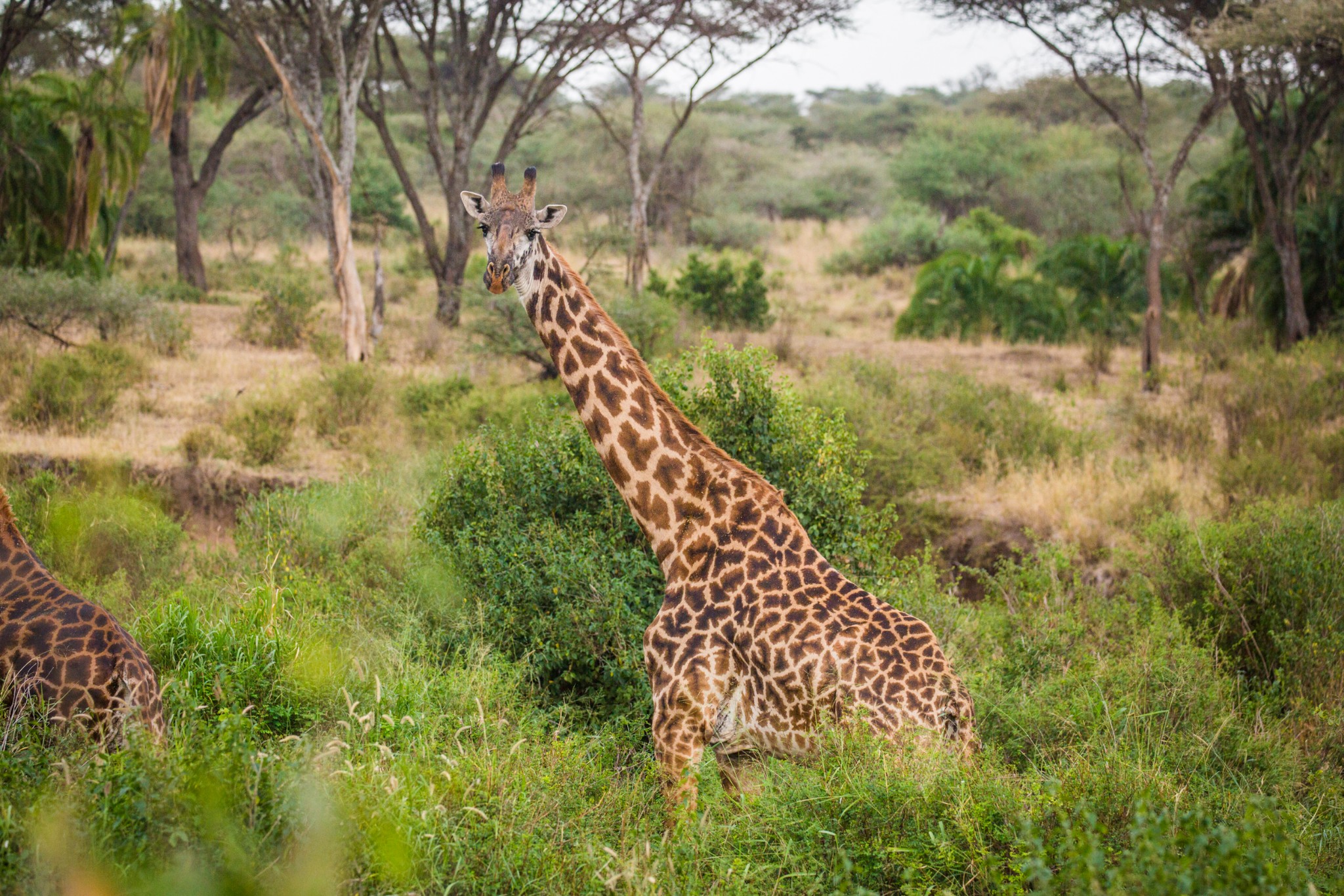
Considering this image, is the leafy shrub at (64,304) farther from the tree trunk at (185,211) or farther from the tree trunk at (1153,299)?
the tree trunk at (1153,299)

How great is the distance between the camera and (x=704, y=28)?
1694 cm

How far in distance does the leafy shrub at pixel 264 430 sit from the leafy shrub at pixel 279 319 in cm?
483

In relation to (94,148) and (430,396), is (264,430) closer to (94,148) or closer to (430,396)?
(430,396)

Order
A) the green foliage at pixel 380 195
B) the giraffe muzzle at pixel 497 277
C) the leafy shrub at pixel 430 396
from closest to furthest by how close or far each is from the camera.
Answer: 1. the giraffe muzzle at pixel 497 277
2. the leafy shrub at pixel 430 396
3. the green foliage at pixel 380 195

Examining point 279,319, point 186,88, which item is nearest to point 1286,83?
point 279,319

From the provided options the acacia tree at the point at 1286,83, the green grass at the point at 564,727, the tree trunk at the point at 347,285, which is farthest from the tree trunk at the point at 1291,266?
the tree trunk at the point at 347,285

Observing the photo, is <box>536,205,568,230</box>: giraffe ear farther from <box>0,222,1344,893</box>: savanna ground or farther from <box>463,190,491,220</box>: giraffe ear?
<box>0,222,1344,893</box>: savanna ground

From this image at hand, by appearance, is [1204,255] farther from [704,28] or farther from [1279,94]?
[704,28]

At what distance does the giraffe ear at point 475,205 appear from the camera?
467 cm

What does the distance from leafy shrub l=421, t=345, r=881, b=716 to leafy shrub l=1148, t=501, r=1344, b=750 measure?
2029mm

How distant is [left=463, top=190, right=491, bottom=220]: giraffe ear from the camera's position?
4.67 meters

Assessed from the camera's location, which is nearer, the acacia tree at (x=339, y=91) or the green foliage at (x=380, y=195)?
the acacia tree at (x=339, y=91)

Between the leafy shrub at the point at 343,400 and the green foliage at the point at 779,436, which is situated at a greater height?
the green foliage at the point at 779,436

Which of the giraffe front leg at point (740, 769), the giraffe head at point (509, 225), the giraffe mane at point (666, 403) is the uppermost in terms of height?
the giraffe head at point (509, 225)
